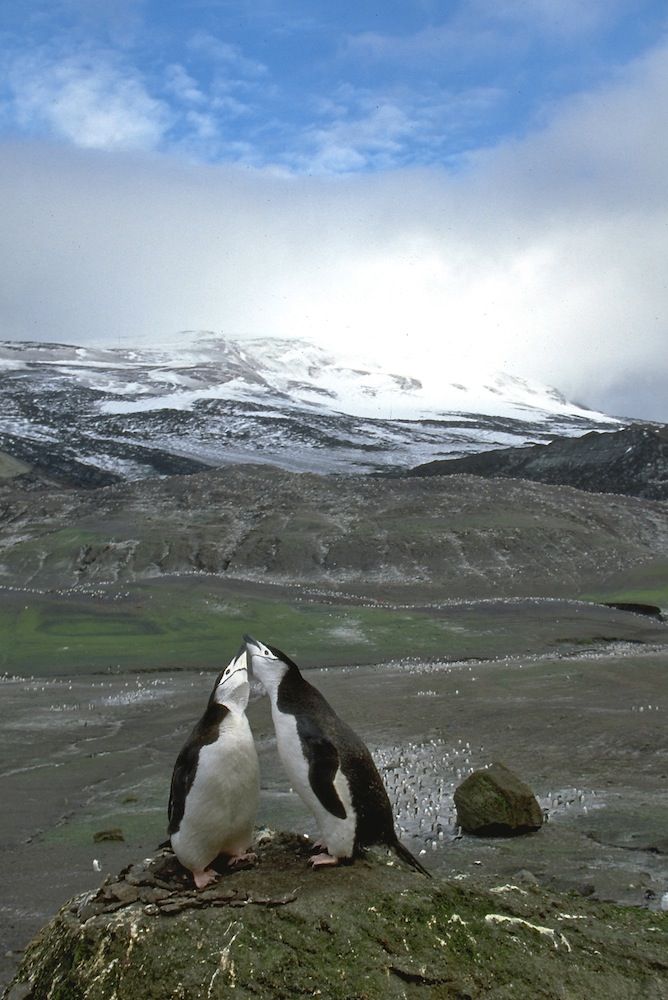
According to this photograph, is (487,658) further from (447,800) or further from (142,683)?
(447,800)

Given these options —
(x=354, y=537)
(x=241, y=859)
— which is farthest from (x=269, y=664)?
(x=354, y=537)

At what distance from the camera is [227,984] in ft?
12.9

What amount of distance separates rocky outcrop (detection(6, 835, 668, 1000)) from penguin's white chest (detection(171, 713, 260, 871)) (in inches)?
12.9

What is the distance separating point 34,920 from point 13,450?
393ft

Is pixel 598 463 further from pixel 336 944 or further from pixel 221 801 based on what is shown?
pixel 336 944

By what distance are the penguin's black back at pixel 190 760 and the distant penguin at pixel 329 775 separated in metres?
0.36

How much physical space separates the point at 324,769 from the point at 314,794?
15 centimetres

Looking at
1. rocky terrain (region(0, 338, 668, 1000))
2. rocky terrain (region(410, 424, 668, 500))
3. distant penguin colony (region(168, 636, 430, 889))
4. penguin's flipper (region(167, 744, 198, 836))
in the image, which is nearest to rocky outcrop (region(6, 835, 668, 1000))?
rocky terrain (region(0, 338, 668, 1000))

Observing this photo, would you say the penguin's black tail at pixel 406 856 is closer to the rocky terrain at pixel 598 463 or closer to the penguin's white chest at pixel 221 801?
the penguin's white chest at pixel 221 801

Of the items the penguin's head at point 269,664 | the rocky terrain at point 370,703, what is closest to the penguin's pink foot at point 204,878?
the rocky terrain at point 370,703

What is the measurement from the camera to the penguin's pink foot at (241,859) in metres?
5.29

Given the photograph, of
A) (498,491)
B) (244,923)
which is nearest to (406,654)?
(244,923)

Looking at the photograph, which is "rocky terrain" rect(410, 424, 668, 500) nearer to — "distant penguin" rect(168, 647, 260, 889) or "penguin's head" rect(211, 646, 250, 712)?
"penguin's head" rect(211, 646, 250, 712)

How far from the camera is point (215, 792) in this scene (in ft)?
17.4
